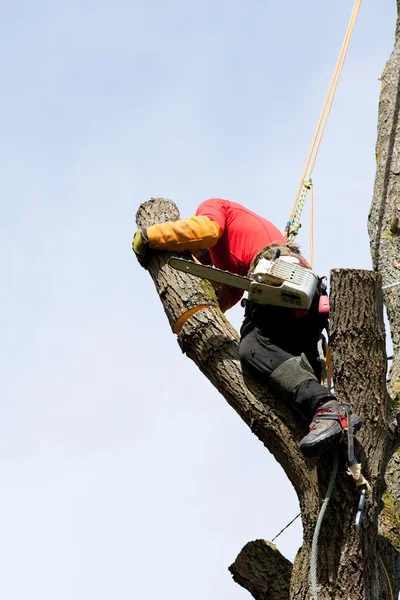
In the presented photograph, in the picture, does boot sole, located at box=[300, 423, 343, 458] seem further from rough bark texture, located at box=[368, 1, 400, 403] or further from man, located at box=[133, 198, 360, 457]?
rough bark texture, located at box=[368, 1, 400, 403]

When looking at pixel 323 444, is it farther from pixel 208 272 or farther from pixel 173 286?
pixel 173 286

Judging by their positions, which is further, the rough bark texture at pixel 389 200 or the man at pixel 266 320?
the rough bark texture at pixel 389 200

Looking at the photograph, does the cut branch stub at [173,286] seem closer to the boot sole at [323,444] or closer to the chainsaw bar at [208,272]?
the chainsaw bar at [208,272]

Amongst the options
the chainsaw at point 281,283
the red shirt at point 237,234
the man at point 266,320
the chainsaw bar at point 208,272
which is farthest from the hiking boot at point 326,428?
the red shirt at point 237,234

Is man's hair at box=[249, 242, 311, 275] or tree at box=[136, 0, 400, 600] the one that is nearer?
tree at box=[136, 0, 400, 600]

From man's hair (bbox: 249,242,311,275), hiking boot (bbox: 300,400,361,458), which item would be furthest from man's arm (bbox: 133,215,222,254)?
hiking boot (bbox: 300,400,361,458)

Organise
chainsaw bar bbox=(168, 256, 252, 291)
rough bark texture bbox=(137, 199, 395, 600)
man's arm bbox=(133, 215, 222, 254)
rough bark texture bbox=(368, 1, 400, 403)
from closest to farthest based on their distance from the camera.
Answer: rough bark texture bbox=(137, 199, 395, 600) < chainsaw bar bbox=(168, 256, 252, 291) < man's arm bbox=(133, 215, 222, 254) < rough bark texture bbox=(368, 1, 400, 403)

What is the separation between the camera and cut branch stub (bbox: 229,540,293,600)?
14.1ft

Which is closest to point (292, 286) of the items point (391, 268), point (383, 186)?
point (391, 268)

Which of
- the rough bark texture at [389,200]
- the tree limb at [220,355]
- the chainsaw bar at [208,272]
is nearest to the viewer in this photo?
the tree limb at [220,355]

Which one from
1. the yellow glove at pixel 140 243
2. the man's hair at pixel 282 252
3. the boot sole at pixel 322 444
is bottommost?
the boot sole at pixel 322 444

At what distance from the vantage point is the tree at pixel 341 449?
3.80m

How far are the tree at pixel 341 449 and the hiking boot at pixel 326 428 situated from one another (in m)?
0.10

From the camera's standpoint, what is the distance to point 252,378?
4160mm
